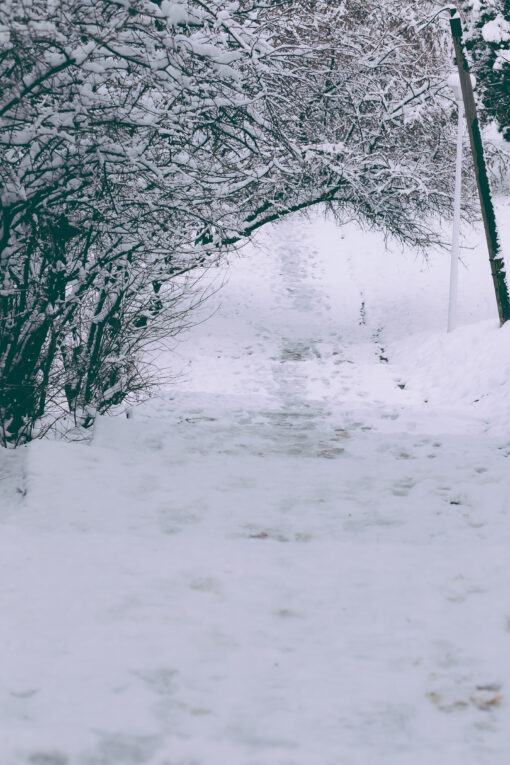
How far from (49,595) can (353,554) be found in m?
1.78

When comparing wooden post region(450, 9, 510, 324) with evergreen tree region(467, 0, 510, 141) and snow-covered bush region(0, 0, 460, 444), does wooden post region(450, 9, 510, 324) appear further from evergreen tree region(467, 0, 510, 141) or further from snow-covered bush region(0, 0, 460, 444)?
evergreen tree region(467, 0, 510, 141)

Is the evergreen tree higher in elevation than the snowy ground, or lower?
higher

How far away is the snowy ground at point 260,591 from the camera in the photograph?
2559 mm

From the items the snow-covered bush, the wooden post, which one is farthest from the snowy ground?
the wooden post

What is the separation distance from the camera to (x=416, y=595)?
3.82 m

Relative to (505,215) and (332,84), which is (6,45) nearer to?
(332,84)

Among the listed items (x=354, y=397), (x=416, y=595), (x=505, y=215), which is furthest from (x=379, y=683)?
(x=505, y=215)

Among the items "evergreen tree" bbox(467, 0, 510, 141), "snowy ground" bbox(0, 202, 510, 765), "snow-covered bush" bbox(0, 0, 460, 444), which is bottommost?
"snowy ground" bbox(0, 202, 510, 765)

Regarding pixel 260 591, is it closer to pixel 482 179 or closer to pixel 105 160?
pixel 105 160

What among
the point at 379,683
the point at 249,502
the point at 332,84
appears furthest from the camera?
the point at 332,84

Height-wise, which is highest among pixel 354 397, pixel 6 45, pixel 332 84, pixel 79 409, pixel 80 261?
pixel 332 84

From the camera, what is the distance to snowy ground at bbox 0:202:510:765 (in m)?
2.56

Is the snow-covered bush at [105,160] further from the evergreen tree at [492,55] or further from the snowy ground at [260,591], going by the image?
the evergreen tree at [492,55]

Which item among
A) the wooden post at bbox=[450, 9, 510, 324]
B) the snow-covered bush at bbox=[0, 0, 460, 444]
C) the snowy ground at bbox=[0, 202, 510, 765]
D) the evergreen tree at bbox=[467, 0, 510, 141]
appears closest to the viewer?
the snowy ground at bbox=[0, 202, 510, 765]
